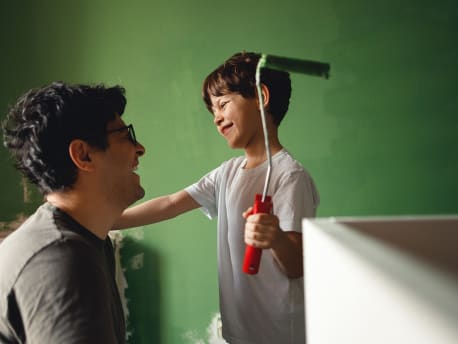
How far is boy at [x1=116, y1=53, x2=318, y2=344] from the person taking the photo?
818 mm

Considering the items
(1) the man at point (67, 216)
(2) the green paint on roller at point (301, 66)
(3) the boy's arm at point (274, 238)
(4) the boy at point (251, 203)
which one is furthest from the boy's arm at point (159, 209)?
(2) the green paint on roller at point (301, 66)

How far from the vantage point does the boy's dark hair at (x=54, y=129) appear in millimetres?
800

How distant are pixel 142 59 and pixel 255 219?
0.96 m

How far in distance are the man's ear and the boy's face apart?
0.31 m

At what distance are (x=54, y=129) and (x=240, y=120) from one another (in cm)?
39

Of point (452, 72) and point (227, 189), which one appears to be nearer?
point (227, 189)

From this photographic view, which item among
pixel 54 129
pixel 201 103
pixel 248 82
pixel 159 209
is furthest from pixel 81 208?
pixel 201 103

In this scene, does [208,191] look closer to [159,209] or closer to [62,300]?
[159,209]

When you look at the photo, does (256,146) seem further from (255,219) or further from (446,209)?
(446,209)

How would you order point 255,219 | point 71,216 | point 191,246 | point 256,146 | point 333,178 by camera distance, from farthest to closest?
1. point 191,246
2. point 333,178
3. point 256,146
4. point 71,216
5. point 255,219

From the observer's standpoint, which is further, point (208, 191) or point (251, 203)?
point (208, 191)

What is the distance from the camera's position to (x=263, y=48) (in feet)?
4.24

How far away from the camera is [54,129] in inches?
31.6

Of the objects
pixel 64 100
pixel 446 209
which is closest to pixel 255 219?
pixel 64 100
